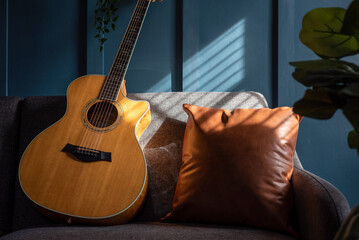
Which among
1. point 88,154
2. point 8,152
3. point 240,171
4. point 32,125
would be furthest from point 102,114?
point 240,171

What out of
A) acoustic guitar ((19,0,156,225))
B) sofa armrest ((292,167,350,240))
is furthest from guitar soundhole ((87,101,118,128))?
sofa armrest ((292,167,350,240))

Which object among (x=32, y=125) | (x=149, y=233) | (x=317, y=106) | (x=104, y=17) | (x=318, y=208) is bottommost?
(x=149, y=233)

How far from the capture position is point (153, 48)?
1.81 m

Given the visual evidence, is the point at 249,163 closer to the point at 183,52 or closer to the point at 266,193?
the point at 266,193

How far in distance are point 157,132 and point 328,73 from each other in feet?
3.42

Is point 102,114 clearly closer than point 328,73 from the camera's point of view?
No

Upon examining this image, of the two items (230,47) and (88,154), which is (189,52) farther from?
(88,154)

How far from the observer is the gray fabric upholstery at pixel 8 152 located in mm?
1254

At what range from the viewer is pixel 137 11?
151 cm

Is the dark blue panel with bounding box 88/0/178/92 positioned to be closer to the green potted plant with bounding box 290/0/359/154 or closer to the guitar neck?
the guitar neck

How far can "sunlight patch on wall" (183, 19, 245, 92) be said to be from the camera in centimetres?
180

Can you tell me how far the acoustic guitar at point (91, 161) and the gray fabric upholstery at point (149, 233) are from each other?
0.08m

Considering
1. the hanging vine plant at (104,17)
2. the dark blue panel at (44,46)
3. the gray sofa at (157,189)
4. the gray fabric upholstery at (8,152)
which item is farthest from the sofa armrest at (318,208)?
the dark blue panel at (44,46)

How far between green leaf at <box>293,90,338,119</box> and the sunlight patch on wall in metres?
1.33
